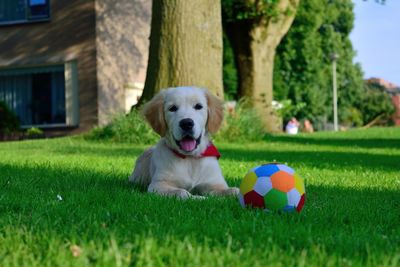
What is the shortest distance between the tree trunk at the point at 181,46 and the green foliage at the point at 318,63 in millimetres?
20613

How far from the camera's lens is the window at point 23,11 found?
2302 centimetres

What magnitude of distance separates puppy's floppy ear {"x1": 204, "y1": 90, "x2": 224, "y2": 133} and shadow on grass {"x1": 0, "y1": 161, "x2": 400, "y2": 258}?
954mm

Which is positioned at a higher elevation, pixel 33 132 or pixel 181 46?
pixel 181 46

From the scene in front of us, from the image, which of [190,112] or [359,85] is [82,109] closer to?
[190,112]

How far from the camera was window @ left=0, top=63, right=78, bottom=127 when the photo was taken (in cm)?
2252

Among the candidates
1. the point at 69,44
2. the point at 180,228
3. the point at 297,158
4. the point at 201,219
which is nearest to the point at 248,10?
the point at 69,44

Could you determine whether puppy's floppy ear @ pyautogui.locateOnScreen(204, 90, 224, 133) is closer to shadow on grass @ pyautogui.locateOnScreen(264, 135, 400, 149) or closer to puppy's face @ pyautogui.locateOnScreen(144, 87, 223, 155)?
puppy's face @ pyautogui.locateOnScreen(144, 87, 223, 155)

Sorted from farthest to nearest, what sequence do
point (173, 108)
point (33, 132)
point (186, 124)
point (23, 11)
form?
point (23, 11)
point (33, 132)
point (173, 108)
point (186, 124)

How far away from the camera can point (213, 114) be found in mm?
5648

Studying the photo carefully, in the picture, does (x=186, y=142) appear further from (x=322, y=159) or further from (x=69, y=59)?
(x=69, y=59)

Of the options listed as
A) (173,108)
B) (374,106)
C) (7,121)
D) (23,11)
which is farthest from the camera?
(374,106)

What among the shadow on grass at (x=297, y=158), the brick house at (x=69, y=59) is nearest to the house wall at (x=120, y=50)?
the brick house at (x=69, y=59)

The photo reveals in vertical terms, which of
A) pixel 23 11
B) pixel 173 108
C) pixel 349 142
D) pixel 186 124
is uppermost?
pixel 23 11

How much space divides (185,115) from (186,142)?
0.79ft
